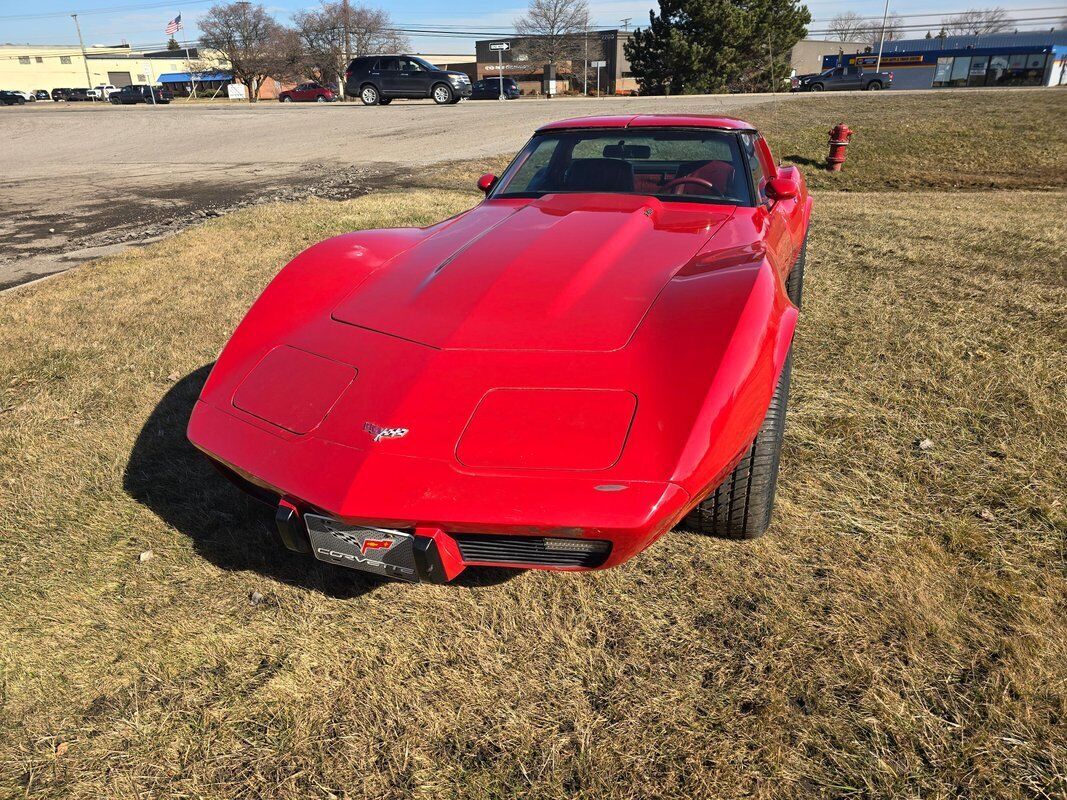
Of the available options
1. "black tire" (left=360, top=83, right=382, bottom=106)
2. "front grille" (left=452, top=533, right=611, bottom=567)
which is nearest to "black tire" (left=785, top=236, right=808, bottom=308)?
"front grille" (left=452, top=533, right=611, bottom=567)

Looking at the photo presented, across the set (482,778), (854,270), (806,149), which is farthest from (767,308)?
(806,149)

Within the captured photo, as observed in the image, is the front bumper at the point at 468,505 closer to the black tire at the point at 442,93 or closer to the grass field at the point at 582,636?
the grass field at the point at 582,636

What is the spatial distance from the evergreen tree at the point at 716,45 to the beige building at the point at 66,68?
2171 inches

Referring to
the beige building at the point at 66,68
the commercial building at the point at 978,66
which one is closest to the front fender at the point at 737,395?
the commercial building at the point at 978,66

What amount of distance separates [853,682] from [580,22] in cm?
7061

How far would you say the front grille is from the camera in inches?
64.8

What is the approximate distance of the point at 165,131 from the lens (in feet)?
57.4

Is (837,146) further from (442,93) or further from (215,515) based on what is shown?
(442,93)

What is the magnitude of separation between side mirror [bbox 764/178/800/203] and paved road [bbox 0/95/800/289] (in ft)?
19.2

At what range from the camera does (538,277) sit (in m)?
2.33

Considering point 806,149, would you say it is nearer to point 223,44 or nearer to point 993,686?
point 993,686

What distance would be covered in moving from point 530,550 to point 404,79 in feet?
79.7

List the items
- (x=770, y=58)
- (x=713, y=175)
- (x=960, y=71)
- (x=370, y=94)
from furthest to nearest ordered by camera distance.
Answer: (x=960, y=71), (x=770, y=58), (x=370, y=94), (x=713, y=175)

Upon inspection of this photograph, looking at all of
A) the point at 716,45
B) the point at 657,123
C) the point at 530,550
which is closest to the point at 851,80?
the point at 716,45
